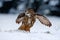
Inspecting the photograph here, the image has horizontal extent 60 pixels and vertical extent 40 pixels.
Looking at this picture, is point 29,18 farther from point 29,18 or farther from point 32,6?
point 32,6

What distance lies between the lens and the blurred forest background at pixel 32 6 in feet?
14.8

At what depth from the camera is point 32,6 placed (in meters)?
4.58

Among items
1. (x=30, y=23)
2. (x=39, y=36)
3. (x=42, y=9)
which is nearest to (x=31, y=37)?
(x=39, y=36)

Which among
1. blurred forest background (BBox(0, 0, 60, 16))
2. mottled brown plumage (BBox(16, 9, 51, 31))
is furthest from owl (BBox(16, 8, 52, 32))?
blurred forest background (BBox(0, 0, 60, 16))

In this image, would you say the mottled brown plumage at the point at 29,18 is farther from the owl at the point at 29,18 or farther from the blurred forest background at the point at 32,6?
the blurred forest background at the point at 32,6

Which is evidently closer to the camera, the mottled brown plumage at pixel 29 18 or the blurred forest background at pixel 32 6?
the mottled brown plumage at pixel 29 18

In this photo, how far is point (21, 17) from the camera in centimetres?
198

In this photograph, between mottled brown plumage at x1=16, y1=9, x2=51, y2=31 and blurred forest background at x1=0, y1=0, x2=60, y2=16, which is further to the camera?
blurred forest background at x1=0, y1=0, x2=60, y2=16

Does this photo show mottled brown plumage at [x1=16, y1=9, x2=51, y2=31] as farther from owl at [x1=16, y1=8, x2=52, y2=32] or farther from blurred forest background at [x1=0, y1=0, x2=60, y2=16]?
blurred forest background at [x1=0, y1=0, x2=60, y2=16]

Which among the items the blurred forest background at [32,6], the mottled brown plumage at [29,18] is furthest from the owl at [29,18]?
the blurred forest background at [32,6]

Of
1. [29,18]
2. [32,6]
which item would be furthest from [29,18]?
[32,6]

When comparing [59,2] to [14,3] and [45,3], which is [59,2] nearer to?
[45,3]

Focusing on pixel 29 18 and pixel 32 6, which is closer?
pixel 29 18

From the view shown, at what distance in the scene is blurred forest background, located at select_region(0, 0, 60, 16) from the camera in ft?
14.8
